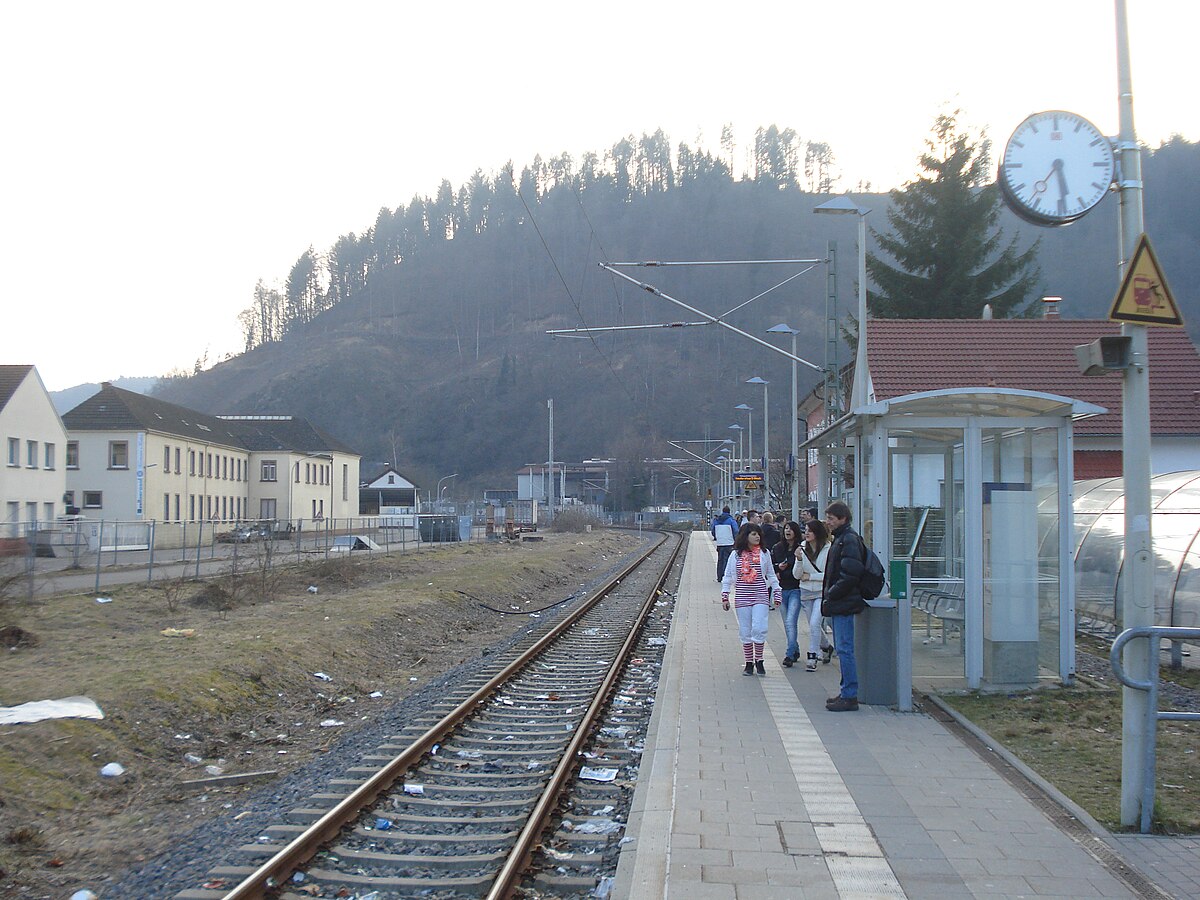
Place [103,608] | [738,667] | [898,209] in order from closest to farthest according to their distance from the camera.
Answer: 1. [738,667]
2. [103,608]
3. [898,209]

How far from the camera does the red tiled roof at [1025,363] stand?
89.8 feet

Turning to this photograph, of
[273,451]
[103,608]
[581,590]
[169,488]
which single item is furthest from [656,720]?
[273,451]

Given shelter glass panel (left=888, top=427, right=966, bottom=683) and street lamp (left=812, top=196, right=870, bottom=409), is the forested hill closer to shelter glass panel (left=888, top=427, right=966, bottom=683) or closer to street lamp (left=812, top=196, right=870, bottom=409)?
street lamp (left=812, top=196, right=870, bottom=409)

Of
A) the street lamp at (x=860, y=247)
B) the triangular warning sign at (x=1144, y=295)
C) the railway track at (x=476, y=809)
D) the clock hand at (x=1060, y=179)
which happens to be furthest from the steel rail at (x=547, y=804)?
the street lamp at (x=860, y=247)

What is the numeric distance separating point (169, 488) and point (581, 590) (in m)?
36.9

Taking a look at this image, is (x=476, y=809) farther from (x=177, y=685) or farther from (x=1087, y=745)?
(x=177, y=685)

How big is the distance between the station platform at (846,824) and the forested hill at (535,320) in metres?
66.9

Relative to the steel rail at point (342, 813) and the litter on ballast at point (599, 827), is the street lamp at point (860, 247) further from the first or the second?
the litter on ballast at point (599, 827)

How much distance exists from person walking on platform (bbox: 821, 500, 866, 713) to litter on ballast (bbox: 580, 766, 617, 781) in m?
2.82

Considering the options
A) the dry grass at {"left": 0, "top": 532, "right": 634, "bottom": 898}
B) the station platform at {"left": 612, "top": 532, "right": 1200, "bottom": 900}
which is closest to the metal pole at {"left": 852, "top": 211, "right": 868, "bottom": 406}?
the station platform at {"left": 612, "top": 532, "right": 1200, "bottom": 900}

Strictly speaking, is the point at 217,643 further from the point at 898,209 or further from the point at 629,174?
the point at 629,174

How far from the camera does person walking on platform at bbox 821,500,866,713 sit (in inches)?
402

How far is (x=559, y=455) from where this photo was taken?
126688 mm

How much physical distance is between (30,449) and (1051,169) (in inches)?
1930
